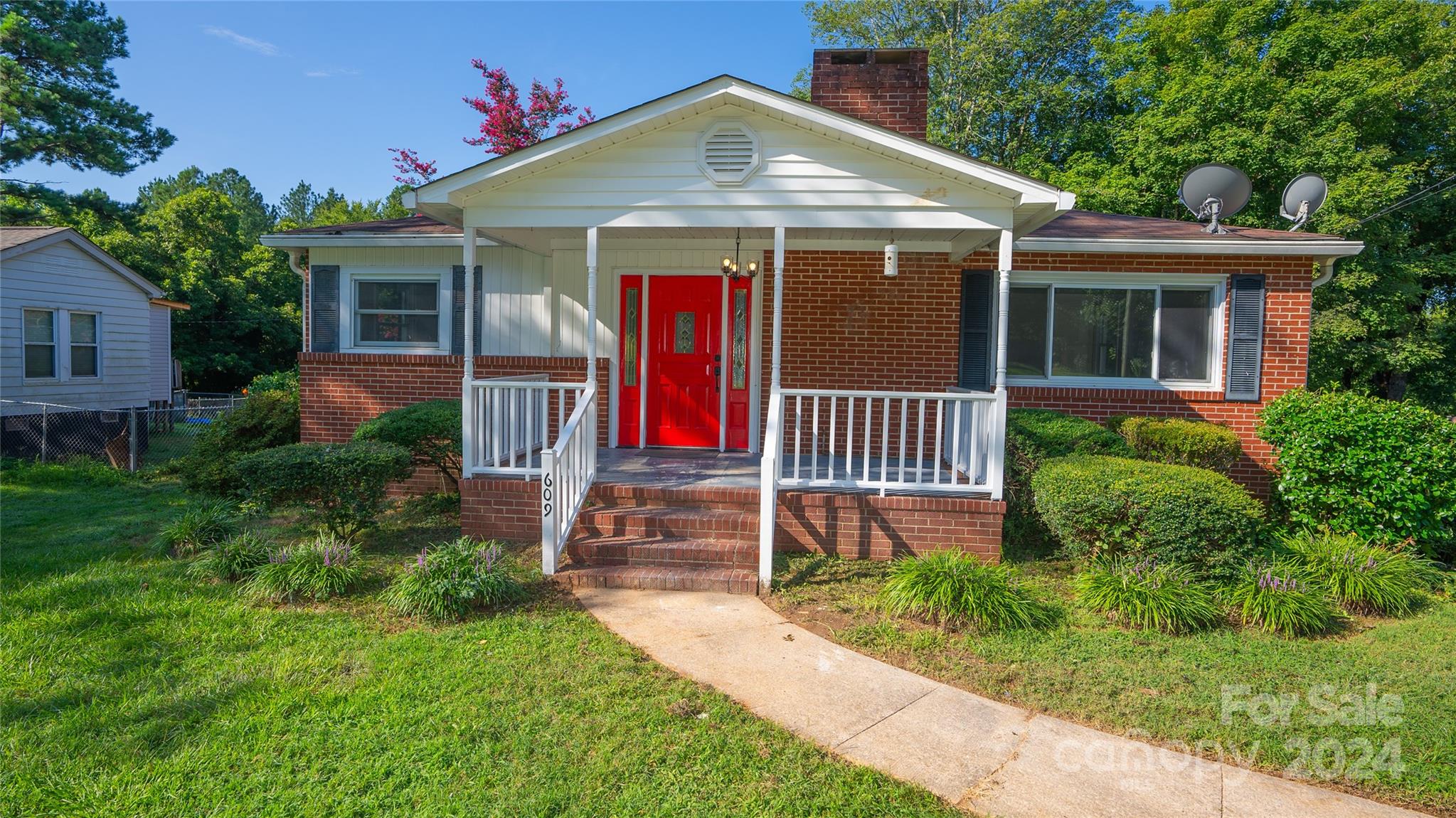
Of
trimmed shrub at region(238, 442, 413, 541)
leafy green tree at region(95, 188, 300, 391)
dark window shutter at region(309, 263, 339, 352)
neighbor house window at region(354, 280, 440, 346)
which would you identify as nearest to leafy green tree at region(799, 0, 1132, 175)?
neighbor house window at region(354, 280, 440, 346)

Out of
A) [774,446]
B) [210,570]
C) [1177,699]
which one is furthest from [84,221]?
[1177,699]

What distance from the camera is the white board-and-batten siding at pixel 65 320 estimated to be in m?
12.7

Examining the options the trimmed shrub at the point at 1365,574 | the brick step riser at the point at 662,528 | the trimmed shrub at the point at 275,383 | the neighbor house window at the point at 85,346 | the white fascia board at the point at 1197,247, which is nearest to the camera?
the trimmed shrub at the point at 1365,574

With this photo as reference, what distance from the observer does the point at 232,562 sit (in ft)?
17.6

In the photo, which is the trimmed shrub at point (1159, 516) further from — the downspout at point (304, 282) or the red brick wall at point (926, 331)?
the downspout at point (304, 282)

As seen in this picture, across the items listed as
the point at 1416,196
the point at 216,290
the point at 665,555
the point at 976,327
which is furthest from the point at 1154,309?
the point at 216,290

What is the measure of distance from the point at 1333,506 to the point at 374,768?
25.8 ft

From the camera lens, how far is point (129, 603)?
4828mm

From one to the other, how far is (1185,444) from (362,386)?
9062 millimetres

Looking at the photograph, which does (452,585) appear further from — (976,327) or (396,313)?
(976,327)

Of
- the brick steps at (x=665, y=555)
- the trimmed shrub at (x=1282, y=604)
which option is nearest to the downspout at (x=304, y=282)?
the brick steps at (x=665, y=555)

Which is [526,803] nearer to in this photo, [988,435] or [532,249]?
[988,435]

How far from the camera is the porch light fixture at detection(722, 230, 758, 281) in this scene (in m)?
8.01

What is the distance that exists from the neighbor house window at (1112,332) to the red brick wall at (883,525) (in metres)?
2.98
